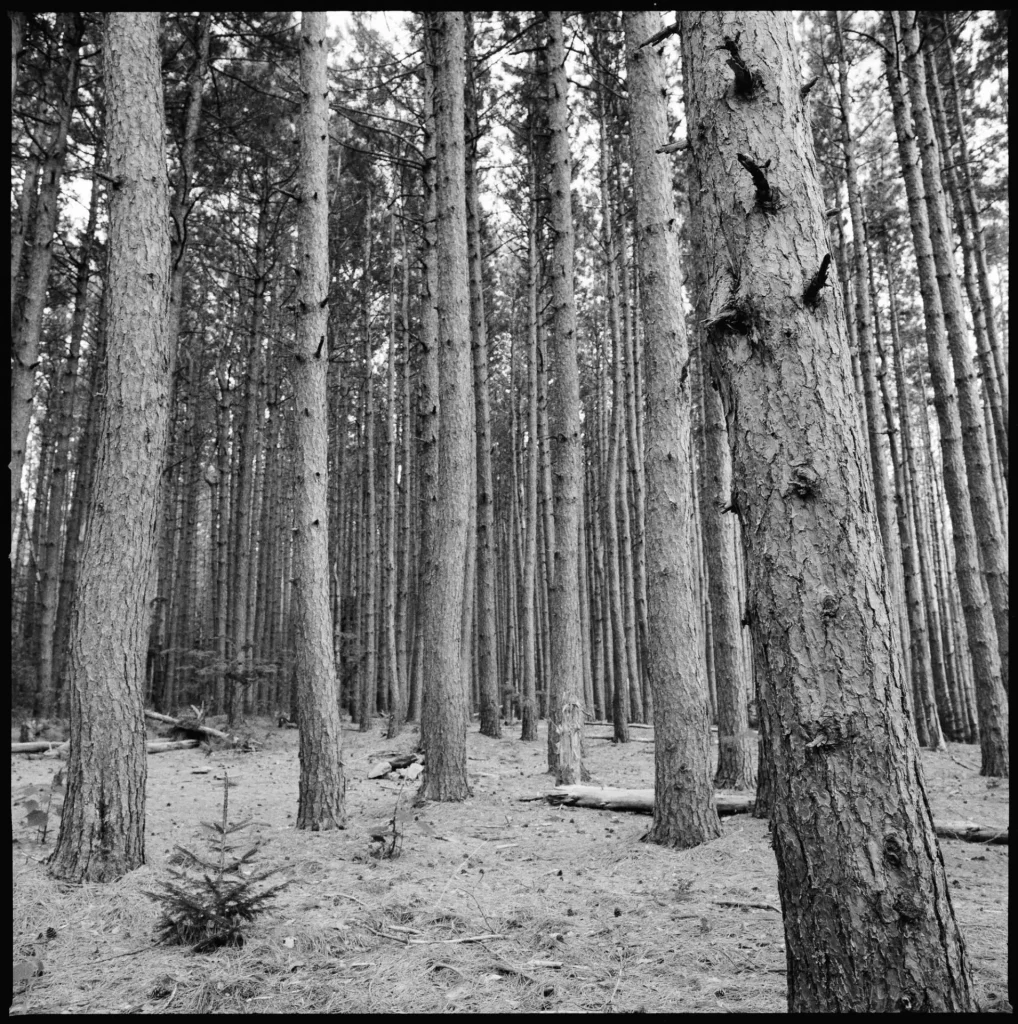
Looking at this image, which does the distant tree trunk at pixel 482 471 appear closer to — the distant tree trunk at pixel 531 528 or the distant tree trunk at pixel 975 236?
the distant tree trunk at pixel 531 528

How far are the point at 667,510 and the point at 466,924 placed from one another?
126 inches

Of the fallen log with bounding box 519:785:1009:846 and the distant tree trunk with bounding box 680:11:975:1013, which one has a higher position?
the distant tree trunk with bounding box 680:11:975:1013

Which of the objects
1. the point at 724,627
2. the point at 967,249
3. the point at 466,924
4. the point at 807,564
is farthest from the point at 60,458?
the point at 967,249

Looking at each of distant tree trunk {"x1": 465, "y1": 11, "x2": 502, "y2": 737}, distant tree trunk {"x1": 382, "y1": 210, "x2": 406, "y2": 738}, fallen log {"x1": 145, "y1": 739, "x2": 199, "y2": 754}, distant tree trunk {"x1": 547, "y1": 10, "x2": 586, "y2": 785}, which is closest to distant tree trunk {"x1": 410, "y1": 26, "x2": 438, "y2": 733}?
distant tree trunk {"x1": 465, "y1": 11, "x2": 502, "y2": 737}

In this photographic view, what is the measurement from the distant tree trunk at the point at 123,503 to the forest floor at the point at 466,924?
37cm

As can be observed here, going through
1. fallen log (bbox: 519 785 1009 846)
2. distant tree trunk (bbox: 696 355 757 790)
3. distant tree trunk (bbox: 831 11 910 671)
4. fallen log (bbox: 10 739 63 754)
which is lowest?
fallen log (bbox: 519 785 1009 846)

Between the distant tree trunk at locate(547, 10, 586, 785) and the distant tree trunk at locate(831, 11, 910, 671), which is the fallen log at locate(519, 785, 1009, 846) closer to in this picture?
the distant tree trunk at locate(547, 10, 586, 785)

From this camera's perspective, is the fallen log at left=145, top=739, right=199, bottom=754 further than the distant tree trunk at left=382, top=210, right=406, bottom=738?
No

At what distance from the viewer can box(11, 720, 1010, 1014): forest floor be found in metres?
2.94

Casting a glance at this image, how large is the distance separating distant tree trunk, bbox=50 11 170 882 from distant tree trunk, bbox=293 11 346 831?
49.7 inches

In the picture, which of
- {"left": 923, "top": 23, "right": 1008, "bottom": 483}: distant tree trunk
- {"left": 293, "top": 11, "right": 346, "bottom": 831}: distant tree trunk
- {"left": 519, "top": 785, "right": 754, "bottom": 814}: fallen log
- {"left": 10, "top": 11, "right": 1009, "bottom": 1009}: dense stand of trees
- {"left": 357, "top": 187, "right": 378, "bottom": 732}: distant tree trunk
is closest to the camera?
{"left": 10, "top": 11, "right": 1009, "bottom": 1009}: dense stand of trees

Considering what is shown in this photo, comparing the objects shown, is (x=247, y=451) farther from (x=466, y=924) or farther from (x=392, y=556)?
(x=466, y=924)

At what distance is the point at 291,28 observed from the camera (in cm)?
995

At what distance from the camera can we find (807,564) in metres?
2.21
